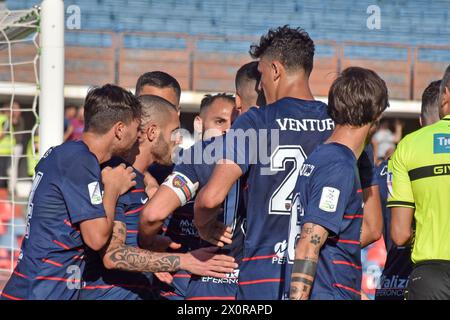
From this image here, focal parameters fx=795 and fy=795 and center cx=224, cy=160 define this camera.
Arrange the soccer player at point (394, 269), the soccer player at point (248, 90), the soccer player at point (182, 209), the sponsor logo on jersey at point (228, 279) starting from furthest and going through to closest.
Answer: the soccer player at point (394, 269)
the soccer player at point (248, 90)
the sponsor logo on jersey at point (228, 279)
the soccer player at point (182, 209)

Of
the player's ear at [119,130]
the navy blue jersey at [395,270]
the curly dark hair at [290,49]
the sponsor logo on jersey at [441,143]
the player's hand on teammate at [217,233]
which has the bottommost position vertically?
the navy blue jersey at [395,270]

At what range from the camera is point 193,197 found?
13.9ft

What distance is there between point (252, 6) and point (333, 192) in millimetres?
14500

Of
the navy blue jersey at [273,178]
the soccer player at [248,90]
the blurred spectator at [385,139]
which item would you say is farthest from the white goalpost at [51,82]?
the blurred spectator at [385,139]

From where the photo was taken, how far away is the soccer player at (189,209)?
3881mm

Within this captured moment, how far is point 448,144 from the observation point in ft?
13.3

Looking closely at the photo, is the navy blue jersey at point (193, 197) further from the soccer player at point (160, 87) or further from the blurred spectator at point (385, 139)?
the blurred spectator at point (385, 139)

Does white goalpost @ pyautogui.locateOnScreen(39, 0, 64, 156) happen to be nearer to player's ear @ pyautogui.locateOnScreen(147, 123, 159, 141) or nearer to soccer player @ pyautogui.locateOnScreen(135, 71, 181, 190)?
soccer player @ pyautogui.locateOnScreen(135, 71, 181, 190)

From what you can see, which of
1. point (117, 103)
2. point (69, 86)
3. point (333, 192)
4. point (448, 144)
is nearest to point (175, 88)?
point (117, 103)

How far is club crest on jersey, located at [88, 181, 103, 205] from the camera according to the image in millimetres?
4004

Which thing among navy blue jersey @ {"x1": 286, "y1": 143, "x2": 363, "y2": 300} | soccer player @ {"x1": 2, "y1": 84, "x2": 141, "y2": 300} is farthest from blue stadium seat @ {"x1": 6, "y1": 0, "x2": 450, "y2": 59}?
navy blue jersey @ {"x1": 286, "y1": 143, "x2": 363, "y2": 300}

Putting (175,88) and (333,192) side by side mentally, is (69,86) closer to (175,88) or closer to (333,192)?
(175,88)

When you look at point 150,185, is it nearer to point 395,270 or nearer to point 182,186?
point 182,186
